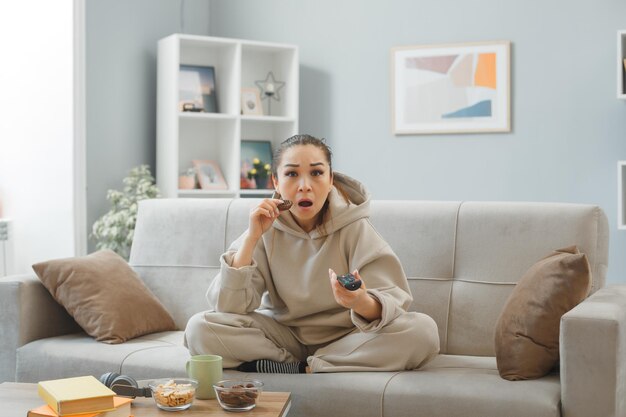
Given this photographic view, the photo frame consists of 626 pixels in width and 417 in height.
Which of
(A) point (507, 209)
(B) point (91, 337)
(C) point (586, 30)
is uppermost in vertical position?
(C) point (586, 30)

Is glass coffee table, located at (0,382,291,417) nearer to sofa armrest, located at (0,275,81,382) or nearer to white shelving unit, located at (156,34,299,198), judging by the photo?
sofa armrest, located at (0,275,81,382)

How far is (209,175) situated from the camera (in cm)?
485

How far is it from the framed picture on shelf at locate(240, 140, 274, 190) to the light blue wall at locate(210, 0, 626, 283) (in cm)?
32

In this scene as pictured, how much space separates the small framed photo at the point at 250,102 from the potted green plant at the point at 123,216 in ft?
2.38

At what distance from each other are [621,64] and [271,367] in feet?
8.77

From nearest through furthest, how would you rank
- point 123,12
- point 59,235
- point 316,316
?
point 316,316 → point 59,235 → point 123,12

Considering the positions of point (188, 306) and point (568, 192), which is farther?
point (568, 192)

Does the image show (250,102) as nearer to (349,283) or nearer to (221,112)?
(221,112)

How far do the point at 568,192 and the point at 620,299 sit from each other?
233 centimetres

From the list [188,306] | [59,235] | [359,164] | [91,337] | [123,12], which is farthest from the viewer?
[359,164]

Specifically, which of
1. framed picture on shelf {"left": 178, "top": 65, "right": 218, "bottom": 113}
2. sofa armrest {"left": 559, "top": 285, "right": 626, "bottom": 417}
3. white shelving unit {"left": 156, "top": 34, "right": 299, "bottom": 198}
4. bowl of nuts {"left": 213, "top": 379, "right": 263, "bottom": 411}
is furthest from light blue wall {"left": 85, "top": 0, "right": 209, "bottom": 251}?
sofa armrest {"left": 559, "top": 285, "right": 626, "bottom": 417}

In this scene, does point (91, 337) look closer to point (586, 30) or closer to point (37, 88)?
point (37, 88)

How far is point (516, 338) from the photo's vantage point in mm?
2232

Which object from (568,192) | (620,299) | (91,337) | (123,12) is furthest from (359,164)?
(620,299)
